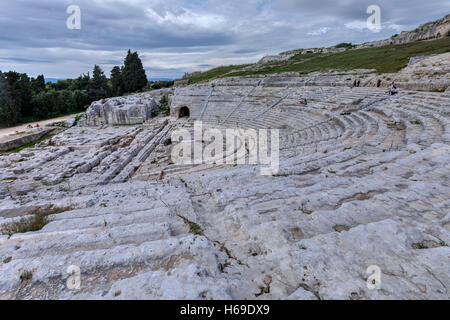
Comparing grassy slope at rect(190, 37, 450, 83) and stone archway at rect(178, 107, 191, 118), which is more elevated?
grassy slope at rect(190, 37, 450, 83)

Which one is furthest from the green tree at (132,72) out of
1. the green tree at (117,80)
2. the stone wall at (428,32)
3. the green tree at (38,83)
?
the stone wall at (428,32)

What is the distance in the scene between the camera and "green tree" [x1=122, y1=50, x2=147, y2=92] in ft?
148

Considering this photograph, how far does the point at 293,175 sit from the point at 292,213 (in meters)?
1.99

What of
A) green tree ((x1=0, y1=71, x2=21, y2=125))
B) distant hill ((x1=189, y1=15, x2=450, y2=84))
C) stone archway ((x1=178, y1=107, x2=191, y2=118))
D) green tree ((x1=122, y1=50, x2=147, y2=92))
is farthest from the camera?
green tree ((x1=122, y1=50, x2=147, y2=92))

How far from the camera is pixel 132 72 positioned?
45.4m

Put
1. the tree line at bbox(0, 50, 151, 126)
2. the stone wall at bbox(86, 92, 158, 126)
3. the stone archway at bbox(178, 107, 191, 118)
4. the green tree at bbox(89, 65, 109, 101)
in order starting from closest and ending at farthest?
1. the stone wall at bbox(86, 92, 158, 126)
2. the stone archway at bbox(178, 107, 191, 118)
3. the tree line at bbox(0, 50, 151, 126)
4. the green tree at bbox(89, 65, 109, 101)

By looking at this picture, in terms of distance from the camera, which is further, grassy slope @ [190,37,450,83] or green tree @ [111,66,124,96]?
green tree @ [111,66,124,96]

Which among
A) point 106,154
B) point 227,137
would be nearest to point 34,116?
point 106,154

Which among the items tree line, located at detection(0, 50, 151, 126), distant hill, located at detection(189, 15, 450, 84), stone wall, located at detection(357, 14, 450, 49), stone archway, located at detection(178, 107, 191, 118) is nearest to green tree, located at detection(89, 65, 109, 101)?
tree line, located at detection(0, 50, 151, 126)

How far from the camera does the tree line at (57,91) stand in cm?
3191

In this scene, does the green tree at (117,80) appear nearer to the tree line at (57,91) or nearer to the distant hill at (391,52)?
the tree line at (57,91)

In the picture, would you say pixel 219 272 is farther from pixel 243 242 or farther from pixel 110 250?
pixel 110 250

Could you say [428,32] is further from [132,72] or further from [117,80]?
[117,80]

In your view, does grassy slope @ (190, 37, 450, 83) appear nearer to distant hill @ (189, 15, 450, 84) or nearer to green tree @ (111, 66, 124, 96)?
distant hill @ (189, 15, 450, 84)
